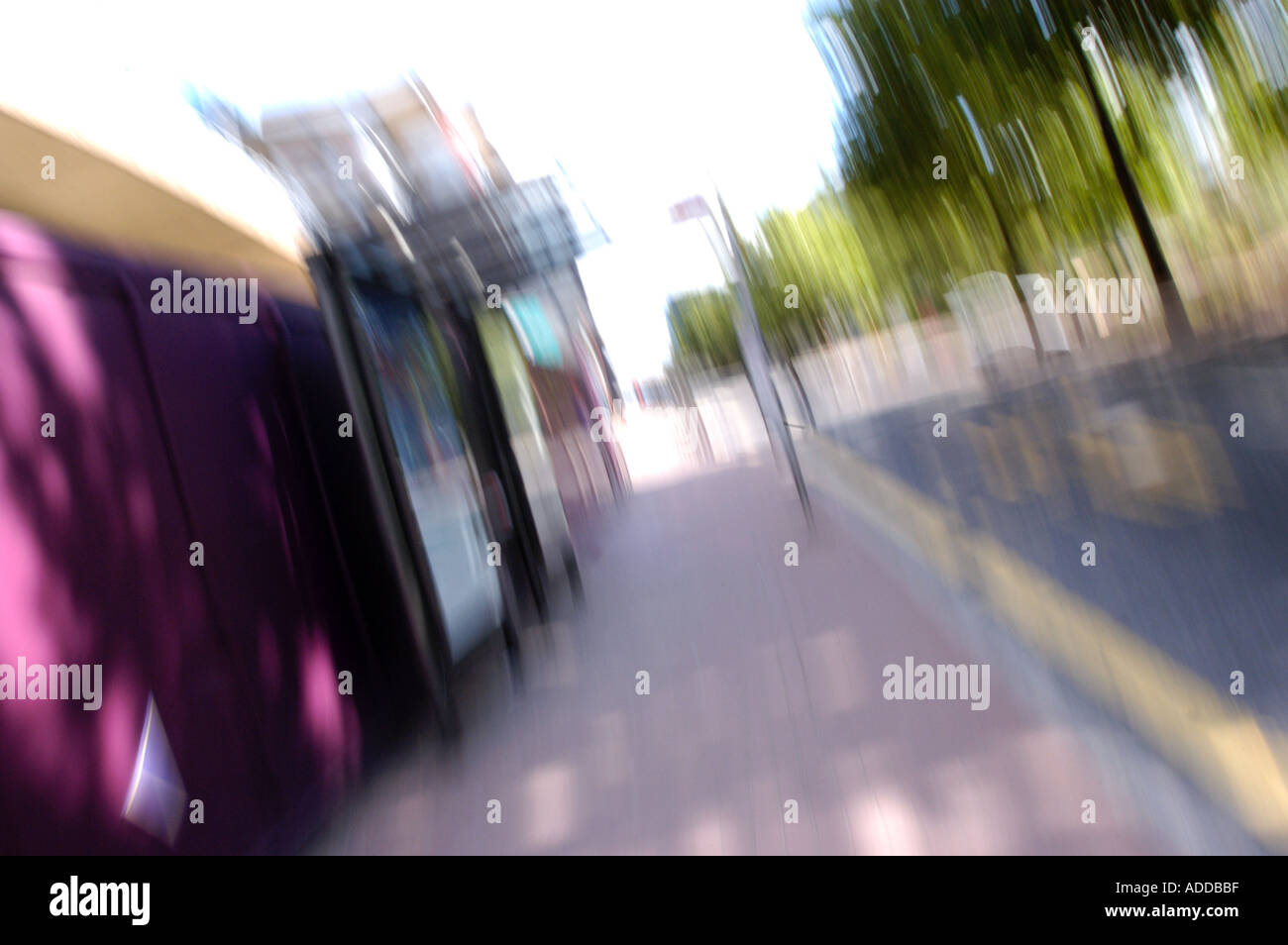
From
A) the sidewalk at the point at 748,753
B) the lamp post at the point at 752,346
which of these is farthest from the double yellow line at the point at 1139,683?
the lamp post at the point at 752,346

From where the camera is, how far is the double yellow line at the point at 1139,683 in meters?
2.83

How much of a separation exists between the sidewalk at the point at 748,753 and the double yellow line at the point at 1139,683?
0.96ft

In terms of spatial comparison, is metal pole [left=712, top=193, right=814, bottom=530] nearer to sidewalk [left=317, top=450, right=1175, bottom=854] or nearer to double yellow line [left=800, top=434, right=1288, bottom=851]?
double yellow line [left=800, top=434, right=1288, bottom=851]

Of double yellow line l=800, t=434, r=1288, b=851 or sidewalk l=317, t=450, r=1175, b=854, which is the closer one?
double yellow line l=800, t=434, r=1288, b=851

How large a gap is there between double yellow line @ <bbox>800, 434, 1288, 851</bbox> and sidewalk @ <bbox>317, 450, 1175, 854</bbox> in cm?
29

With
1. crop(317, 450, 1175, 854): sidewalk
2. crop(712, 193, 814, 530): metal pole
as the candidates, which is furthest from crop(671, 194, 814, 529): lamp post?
crop(317, 450, 1175, 854): sidewalk

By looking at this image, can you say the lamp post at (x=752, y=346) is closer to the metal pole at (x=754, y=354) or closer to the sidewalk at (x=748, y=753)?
the metal pole at (x=754, y=354)

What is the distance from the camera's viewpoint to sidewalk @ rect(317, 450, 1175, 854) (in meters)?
3.04

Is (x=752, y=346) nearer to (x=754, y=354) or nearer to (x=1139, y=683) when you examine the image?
(x=754, y=354)

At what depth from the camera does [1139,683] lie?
371cm

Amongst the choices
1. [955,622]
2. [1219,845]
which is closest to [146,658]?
[1219,845]

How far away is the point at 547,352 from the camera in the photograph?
949 centimetres
